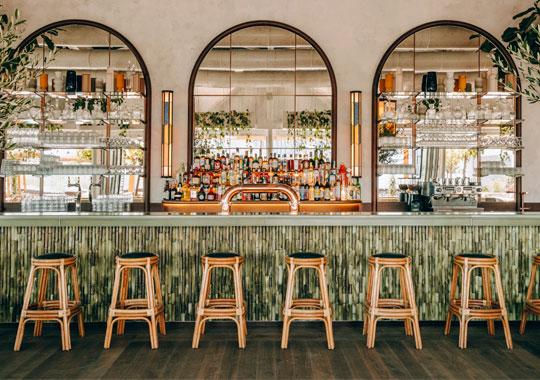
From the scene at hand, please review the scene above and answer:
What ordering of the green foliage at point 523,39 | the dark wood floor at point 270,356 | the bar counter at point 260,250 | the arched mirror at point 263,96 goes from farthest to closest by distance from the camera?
the arched mirror at point 263,96, the green foliage at point 523,39, the bar counter at point 260,250, the dark wood floor at point 270,356

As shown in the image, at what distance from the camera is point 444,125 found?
22.0ft

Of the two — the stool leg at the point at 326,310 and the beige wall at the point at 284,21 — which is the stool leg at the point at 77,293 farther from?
the beige wall at the point at 284,21

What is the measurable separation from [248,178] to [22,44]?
3617 millimetres

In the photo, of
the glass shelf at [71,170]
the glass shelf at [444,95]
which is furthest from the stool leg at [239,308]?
the glass shelf at [444,95]

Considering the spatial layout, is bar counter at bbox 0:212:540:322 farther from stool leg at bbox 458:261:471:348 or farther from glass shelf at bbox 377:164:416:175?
glass shelf at bbox 377:164:416:175

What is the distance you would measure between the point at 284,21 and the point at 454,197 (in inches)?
131

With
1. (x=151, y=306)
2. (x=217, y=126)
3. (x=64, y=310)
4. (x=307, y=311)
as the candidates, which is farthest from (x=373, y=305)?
(x=217, y=126)

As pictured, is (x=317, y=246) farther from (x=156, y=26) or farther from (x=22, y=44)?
(x=22, y=44)

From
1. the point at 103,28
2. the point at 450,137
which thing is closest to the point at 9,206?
the point at 103,28

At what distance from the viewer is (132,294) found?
450 cm

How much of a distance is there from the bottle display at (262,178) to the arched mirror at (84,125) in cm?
68

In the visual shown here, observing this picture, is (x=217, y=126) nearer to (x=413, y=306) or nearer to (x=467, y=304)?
(x=413, y=306)

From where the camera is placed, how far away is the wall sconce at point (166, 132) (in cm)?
648

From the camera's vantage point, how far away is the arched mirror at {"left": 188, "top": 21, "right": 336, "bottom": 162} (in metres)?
6.93
